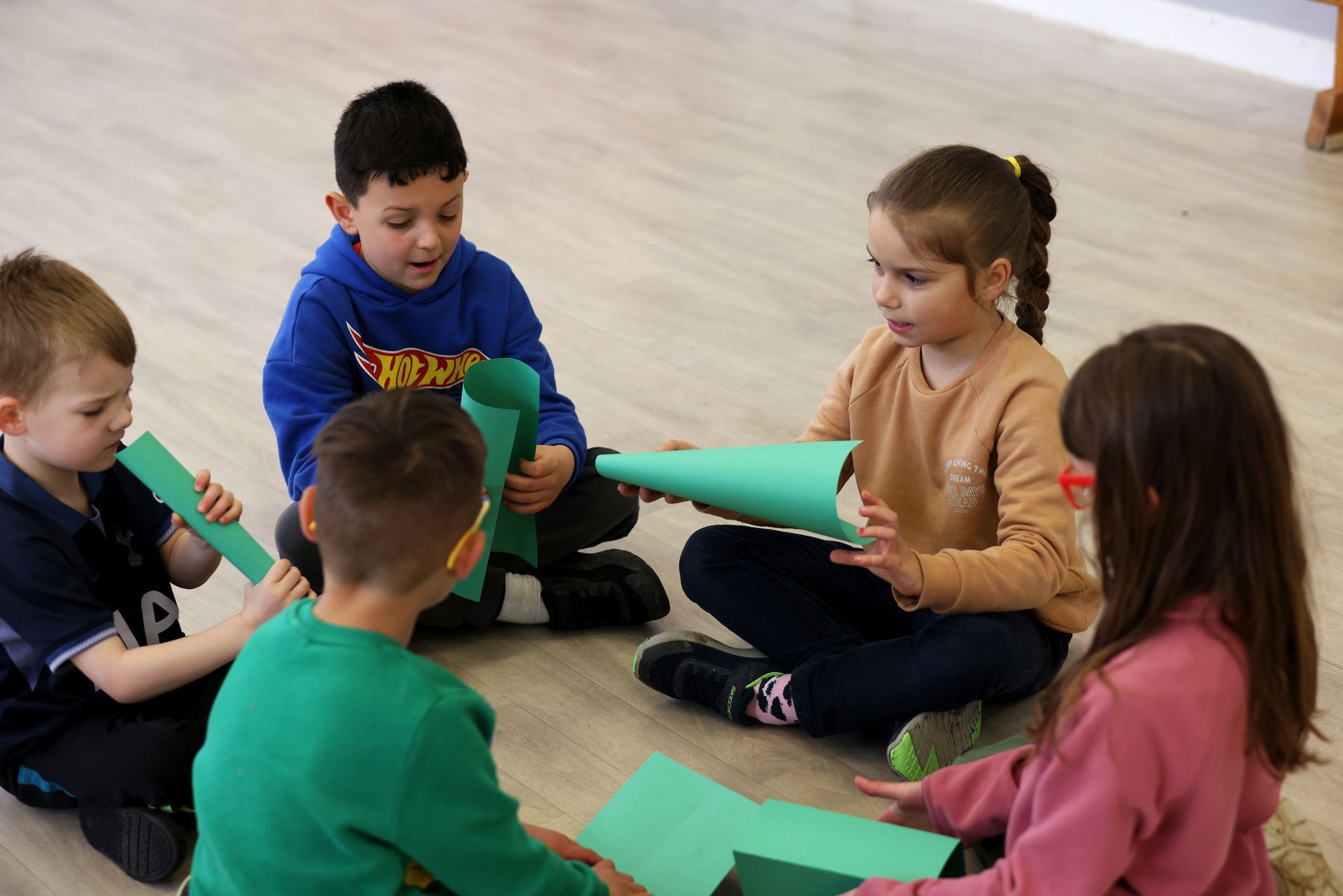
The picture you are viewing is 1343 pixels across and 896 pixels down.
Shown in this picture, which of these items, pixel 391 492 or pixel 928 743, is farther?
pixel 928 743

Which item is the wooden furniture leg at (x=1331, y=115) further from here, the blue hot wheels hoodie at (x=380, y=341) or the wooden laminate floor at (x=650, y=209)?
the blue hot wheels hoodie at (x=380, y=341)

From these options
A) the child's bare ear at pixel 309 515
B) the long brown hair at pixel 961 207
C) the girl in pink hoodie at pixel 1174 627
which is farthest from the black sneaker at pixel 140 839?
the long brown hair at pixel 961 207

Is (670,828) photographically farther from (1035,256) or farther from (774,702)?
(1035,256)

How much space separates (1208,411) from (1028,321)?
0.59 m

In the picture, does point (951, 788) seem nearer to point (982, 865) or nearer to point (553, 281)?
point (982, 865)

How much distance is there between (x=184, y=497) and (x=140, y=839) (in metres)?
0.32

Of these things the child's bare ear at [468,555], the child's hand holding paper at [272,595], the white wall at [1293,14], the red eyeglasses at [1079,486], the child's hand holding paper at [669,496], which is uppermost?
the white wall at [1293,14]

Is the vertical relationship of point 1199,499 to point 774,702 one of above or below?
above

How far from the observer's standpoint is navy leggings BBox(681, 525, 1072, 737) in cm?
140

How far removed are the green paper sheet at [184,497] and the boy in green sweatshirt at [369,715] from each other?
0.39 metres

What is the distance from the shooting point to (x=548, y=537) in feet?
5.59

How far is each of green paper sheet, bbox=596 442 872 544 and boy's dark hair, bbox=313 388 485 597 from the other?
42 centimetres

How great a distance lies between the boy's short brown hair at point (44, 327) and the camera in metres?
1.25

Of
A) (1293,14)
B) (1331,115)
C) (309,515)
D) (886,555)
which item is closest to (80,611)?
(309,515)
